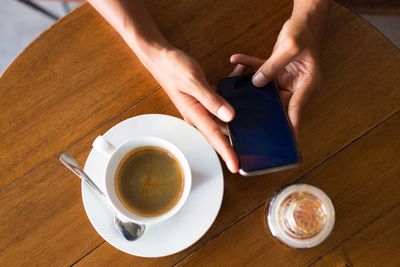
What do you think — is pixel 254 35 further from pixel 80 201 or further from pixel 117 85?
pixel 80 201

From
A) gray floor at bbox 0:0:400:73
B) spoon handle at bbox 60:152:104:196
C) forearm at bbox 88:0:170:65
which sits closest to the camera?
spoon handle at bbox 60:152:104:196

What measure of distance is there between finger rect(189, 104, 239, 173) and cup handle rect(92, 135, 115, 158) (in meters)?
0.16

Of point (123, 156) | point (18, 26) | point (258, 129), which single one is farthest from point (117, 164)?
point (18, 26)

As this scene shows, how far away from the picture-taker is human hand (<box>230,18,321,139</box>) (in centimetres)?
77

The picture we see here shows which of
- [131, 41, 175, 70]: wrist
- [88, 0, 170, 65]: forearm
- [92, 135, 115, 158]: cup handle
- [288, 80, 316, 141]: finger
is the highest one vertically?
[88, 0, 170, 65]: forearm

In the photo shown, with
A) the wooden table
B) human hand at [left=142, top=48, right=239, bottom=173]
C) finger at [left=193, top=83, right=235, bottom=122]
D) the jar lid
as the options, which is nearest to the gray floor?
the wooden table

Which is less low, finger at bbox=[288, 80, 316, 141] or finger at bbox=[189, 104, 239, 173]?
finger at bbox=[189, 104, 239, 173]

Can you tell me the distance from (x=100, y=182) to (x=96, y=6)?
0.35m

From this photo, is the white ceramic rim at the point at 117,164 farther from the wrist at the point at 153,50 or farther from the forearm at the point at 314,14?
the forearm at the point at 314,14

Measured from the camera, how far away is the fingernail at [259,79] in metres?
0.78

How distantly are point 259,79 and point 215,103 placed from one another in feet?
0.33

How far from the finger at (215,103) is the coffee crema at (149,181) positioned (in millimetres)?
125

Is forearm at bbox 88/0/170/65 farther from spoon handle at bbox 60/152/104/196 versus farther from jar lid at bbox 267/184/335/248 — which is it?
jar lid at bbox 267/184/335/248

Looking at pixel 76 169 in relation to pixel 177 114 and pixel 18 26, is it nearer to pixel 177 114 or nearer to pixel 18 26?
pixel 177 114
